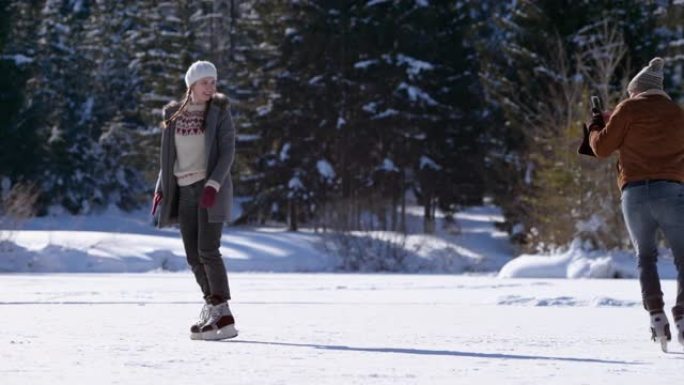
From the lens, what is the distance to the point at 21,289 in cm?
1503

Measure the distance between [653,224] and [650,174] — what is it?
29 centimetres

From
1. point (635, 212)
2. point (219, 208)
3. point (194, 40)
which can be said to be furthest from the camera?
point (194, 40)

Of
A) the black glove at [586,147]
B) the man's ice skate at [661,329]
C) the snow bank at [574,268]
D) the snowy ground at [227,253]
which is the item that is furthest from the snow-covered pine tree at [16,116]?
the man's ice skate at [661,329]

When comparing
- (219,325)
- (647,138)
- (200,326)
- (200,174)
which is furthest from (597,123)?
(200,326)

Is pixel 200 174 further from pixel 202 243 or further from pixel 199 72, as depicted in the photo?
pixel 199 72

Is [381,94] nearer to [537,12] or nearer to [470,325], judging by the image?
[537,12]

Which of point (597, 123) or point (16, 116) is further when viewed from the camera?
point (16, 116)

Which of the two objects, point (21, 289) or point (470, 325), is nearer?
point (470, 325)

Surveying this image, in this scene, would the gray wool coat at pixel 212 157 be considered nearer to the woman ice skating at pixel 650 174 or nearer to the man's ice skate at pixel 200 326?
the man's ice skate at pixel 200 326

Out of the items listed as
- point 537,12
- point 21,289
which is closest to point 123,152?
point 537,12

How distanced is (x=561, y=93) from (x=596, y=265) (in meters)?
12.7

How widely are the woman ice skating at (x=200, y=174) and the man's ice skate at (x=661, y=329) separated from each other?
2530 mm

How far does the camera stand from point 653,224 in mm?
7793

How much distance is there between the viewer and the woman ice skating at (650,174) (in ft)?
25.3
